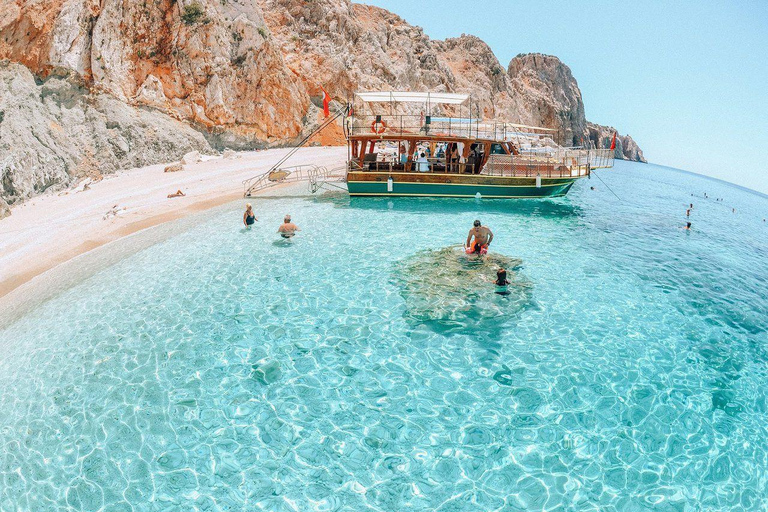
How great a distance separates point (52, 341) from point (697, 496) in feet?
38.9

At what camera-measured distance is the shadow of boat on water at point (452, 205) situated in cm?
1964

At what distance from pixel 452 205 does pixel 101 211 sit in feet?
54.4

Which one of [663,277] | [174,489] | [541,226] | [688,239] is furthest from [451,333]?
[688,239]

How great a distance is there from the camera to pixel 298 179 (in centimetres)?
2712

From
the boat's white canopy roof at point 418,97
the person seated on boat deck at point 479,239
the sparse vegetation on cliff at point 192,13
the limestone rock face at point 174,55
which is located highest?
the sparse vegetation on cliff at point 192,13

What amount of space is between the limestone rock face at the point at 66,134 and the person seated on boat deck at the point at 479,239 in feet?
65.6

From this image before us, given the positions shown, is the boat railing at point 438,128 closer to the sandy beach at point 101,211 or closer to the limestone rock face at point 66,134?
the sandy beach at point 101,211

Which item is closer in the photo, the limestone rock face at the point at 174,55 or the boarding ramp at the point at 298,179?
the boarding ramp at the point at 298,179

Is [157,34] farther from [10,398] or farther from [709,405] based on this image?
[709,405]

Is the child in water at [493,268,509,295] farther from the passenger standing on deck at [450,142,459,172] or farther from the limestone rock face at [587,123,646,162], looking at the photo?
the limestone rock face at [587,123,646,162]

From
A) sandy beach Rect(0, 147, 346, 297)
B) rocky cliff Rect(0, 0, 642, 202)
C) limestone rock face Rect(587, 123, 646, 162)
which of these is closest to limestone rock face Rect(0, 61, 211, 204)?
rocky cliff Rect(0, 0, 642, 202)

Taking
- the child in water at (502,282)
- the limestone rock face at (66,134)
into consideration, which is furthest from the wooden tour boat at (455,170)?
the limestone rock face at (66,134)

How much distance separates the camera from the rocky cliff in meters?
22.8

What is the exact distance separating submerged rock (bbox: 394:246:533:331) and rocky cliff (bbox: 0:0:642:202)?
18862mm
